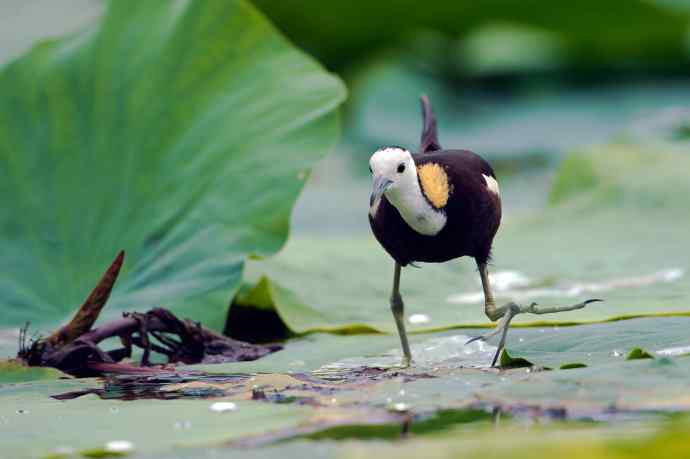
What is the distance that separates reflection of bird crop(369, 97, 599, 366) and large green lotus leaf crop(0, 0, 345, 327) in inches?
15.5

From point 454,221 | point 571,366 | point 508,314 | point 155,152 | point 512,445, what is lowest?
point 512,445

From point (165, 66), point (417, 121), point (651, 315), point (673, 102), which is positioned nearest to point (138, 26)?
point (165, 66)

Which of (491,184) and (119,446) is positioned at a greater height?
(491,184)

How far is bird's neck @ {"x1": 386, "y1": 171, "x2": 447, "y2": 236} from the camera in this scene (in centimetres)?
261

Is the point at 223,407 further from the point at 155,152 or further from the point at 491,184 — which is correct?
the point at 155,152

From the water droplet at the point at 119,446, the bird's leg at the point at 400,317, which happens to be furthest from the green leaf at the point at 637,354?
the water droplet at the point at 119,446

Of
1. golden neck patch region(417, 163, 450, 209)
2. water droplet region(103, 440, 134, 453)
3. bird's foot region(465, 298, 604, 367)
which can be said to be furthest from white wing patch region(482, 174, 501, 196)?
water droplet region(103, 440, 134, 453)

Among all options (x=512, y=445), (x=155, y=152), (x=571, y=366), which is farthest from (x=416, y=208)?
(x=512, y=445)

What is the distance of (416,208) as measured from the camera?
8.57ft

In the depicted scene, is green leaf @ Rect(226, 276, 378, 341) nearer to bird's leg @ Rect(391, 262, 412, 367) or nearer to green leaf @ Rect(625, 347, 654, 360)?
bird's leg @ Rect(391, 262, 412, 367)

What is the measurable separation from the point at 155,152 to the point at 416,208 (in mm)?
872

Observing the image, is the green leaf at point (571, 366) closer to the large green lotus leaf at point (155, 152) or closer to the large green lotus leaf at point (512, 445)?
the large green lotus leaf at point (512, 445)

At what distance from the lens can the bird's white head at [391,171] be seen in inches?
100

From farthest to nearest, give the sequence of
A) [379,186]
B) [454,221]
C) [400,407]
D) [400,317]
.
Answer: [400,317]
[454,221]
[379,186]
[400,407]
